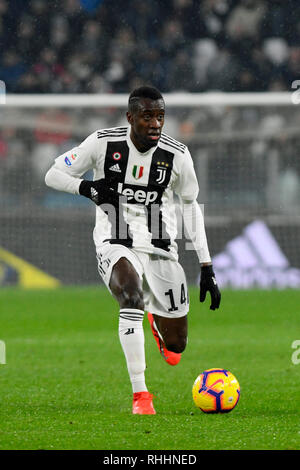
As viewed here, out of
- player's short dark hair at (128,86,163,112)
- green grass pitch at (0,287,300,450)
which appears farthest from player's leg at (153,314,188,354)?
player's short dark hair at (128,86,163,112)

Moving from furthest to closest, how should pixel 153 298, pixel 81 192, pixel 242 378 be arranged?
pixel 242 378, pixel 153 298, pixel 81 192

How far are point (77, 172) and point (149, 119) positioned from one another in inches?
27.6

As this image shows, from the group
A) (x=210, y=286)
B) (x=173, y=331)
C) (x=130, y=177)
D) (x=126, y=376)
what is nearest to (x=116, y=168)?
(x=130, y=177)

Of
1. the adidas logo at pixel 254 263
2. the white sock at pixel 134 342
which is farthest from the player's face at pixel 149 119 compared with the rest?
the adidas logo at pixel 254 263

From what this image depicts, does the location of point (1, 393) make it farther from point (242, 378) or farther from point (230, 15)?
point (230, 15)

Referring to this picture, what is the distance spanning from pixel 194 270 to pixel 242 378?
23.8 feet

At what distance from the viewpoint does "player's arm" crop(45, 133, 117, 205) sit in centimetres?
626

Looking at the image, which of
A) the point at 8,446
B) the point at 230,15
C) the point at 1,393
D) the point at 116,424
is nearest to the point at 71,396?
the point at 1,393

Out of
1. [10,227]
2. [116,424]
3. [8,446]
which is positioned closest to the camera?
[8,446]

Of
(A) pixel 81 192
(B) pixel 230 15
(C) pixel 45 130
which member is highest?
(B) pixel 230 15

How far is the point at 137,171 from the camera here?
638cm

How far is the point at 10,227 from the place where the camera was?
1438 centimetres

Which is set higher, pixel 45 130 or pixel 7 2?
pixel 7 2

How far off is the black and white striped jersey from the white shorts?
0.27 feet
